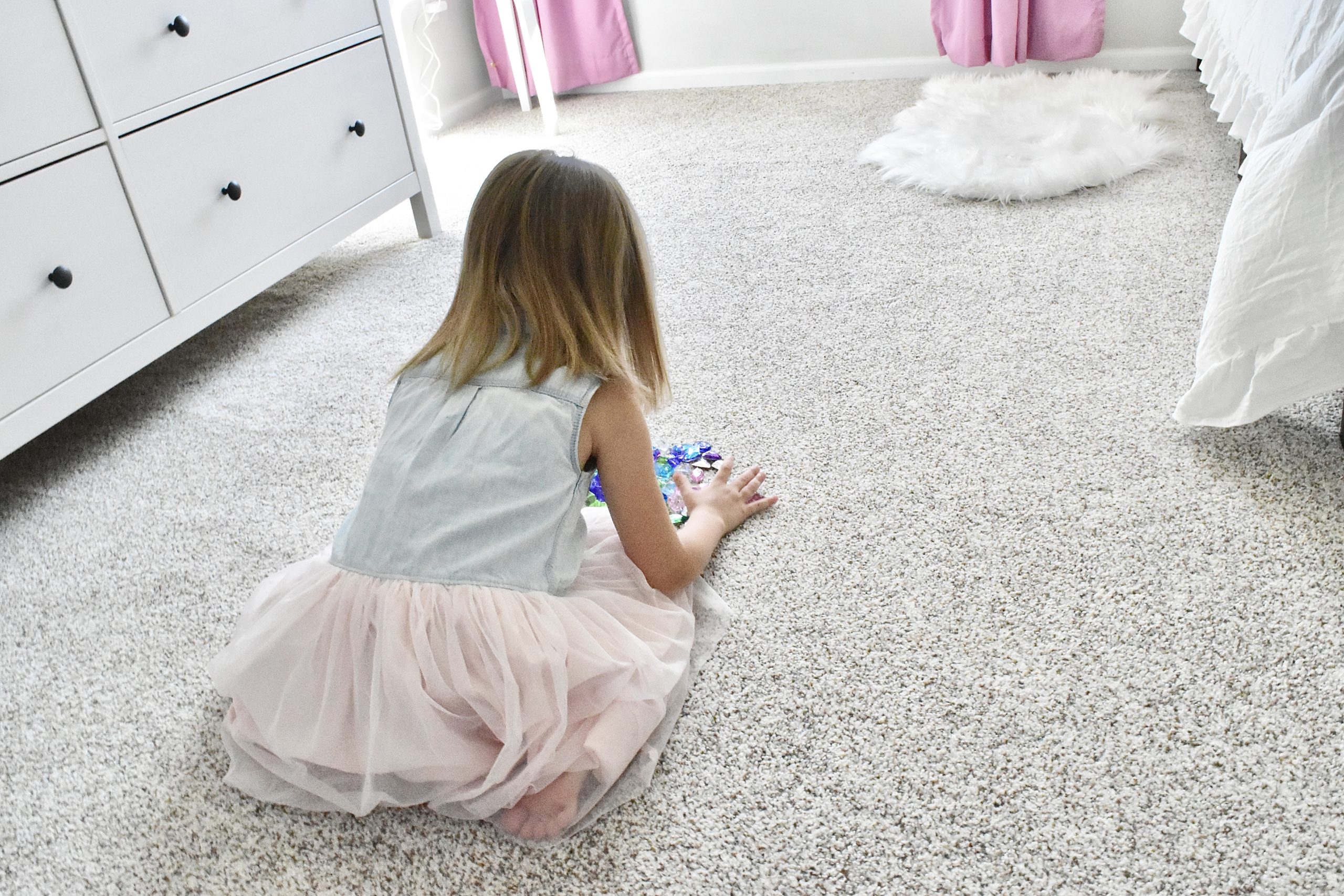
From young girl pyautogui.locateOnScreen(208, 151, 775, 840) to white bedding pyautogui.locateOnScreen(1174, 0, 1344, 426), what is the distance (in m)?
0.64

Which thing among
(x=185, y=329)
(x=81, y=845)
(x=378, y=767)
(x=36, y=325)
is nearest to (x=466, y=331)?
(x=378, y=767)

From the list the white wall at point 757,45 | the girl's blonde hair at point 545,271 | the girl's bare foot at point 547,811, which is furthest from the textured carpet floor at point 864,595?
the white wall at point 757,45

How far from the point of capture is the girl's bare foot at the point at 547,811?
774 mm

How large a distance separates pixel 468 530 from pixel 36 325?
2.57ft

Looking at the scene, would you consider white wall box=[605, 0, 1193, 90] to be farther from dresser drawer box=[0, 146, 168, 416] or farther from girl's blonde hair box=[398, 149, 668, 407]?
girl's blonde hair box=[398, 149, 668, 407]

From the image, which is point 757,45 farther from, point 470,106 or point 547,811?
point 547,811

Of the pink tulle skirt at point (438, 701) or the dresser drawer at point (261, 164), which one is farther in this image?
the dresser drawer at point (261, 164)

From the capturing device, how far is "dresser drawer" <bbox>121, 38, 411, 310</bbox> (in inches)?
57.1

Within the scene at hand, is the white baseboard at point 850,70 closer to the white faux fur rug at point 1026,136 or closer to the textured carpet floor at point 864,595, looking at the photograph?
the white faux fur rug at point 1026,136

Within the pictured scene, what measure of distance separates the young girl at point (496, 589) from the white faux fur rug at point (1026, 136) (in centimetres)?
130

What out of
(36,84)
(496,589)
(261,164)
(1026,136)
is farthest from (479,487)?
(1026,136)

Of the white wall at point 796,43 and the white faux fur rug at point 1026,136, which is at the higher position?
A: the white wall at point 796,43

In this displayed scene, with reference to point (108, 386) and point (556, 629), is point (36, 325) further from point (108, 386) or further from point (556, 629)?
point (556, 629)

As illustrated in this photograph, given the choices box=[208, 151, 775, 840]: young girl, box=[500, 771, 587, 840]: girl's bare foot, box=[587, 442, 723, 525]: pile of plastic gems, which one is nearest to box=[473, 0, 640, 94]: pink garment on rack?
box=[587, 442, 723, 525]: pile of plastic gems
